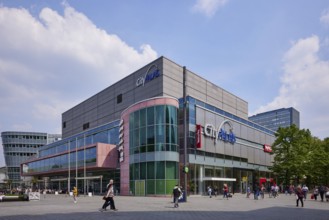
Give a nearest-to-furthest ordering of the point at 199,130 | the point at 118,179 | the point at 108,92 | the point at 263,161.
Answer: the point at 199,130, the point at 118,179, the point at 263,161, the point at 108,92

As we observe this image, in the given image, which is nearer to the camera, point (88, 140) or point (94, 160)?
point (94, 160)

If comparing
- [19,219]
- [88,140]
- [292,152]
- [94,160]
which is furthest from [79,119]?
[19,219]

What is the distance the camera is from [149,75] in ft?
209

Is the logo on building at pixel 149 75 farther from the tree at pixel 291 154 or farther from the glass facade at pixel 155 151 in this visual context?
the tree at pixel 291 154

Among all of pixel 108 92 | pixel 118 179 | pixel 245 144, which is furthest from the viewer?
pixel 108 92

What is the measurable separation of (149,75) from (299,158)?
28360 mm

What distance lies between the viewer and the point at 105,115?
256 feet

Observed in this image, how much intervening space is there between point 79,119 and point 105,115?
54.5ft

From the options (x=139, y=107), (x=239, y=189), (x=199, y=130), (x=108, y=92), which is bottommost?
(x=239, y=189)

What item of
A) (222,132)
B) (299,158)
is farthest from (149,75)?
(299,158)

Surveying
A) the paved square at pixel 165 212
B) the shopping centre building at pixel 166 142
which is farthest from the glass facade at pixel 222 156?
the paved square at pixel 165 212

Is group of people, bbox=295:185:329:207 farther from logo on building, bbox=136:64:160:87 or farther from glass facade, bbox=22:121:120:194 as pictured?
logo on building, bbox=136:64:160:87

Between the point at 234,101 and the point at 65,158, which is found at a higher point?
the point at 234,101

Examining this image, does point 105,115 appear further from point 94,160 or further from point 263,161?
point 263,161
